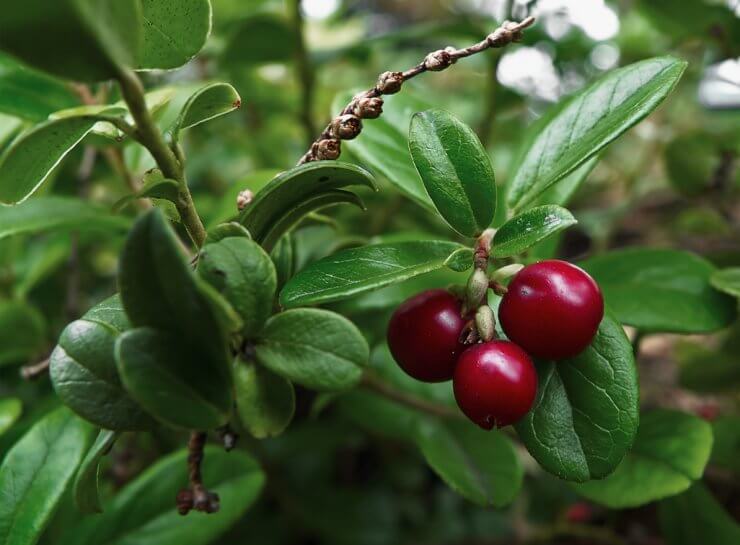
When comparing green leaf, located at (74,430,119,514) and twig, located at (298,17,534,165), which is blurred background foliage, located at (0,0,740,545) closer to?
twig, located at (298,17,534,165)

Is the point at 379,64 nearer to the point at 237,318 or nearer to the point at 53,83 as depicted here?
the point at 53,83

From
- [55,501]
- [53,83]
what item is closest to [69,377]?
[55,501]

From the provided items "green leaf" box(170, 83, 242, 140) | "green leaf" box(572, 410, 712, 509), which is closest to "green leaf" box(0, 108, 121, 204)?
"green leaf" box(170, 83, 242, 140)

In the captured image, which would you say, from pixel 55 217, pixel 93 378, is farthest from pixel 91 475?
Answer: pixel 55 217

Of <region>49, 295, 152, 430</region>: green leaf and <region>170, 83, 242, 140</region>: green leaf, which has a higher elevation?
<region>170, 83, 242, 140</region>: green leaf

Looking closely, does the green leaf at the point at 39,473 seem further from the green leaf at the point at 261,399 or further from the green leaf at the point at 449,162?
the green leaf at the point at 449,162
